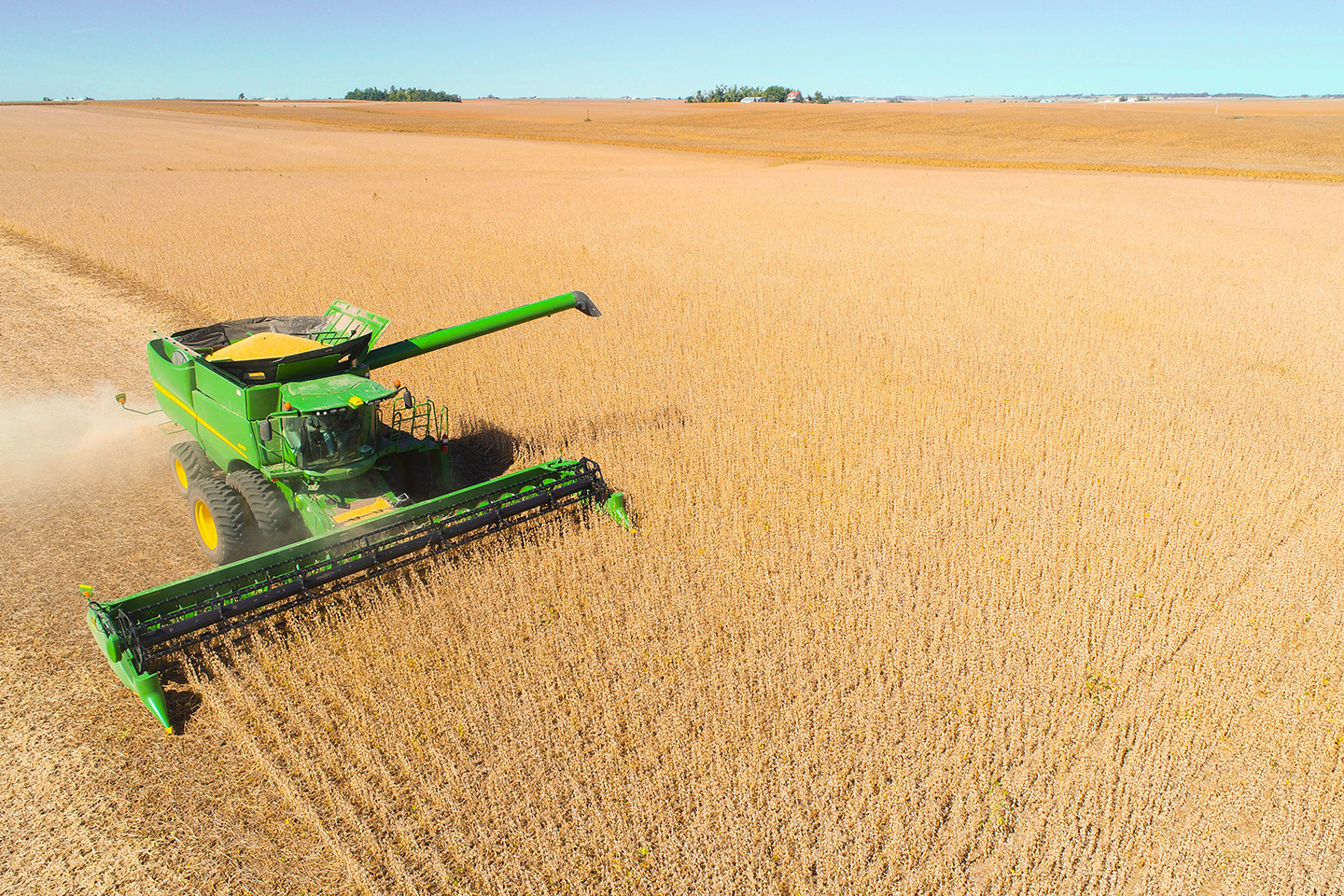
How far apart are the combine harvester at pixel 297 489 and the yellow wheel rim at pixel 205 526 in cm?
2

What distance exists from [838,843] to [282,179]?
125ft

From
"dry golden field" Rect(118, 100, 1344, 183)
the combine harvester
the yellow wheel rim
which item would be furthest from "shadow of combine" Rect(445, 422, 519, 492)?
"dry golden field" Rect(118, 100, 1344, 183)

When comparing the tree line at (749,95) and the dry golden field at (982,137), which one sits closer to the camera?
the dry golden field at (982,137)

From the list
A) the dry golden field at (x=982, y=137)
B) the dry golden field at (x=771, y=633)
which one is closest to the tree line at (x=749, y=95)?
the dry golden field at (x=982, y=137)

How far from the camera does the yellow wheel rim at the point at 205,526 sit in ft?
23.0

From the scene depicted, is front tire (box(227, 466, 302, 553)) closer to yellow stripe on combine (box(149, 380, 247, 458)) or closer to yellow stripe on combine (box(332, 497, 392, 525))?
yellow stripe on combine (box(149, 380, 247, 458))

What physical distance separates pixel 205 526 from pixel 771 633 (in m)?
5.33

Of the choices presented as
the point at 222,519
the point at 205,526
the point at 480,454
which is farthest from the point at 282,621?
the point at 480,454

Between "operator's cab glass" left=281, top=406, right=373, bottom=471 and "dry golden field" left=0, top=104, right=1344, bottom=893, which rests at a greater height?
"operator's cab glass" left=281, top=406, right=373, bottom=471

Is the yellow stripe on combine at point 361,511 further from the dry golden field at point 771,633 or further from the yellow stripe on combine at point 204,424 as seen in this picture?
the yellow stripe on combine at point 204,424

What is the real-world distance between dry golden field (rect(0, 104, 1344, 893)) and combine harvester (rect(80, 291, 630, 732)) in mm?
353

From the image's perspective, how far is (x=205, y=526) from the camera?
281 inches

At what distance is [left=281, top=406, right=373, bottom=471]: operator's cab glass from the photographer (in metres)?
6.45

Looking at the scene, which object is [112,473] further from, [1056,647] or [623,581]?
[1056,647]
